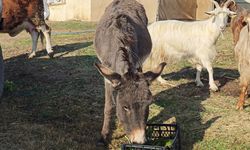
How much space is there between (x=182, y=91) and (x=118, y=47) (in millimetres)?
3672

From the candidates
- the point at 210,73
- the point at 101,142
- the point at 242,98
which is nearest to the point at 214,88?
the point at 210,73

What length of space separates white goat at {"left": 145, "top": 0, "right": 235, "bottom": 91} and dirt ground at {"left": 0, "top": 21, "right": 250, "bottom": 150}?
1.99ft

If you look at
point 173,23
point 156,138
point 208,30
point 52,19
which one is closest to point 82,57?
point 173,23

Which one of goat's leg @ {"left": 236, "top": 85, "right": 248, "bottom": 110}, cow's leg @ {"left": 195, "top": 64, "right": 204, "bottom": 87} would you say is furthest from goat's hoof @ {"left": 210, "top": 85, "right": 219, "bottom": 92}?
goat's leg @ {"left": 236, "top": 85, "right": 248, "bottom": 110}

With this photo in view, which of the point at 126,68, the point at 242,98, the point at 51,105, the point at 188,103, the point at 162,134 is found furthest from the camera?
the point at 188,103

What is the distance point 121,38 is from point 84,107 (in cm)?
236

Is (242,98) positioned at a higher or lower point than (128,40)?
lower

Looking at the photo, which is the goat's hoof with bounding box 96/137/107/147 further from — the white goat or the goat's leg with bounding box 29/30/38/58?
the goat's leg with bounding box 29/30/38/58

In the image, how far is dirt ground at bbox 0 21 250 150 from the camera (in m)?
6.50

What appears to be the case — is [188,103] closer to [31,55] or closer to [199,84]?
[199,84]

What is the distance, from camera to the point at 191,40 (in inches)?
368

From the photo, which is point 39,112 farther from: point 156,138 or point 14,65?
point 14,65

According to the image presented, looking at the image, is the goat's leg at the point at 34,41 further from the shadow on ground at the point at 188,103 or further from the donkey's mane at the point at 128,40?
the donkey's mane at the point at 128,40

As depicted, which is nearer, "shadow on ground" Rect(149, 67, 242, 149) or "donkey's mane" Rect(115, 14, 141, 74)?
"donkey's mane" Rect(115, 14, 141, 74)
